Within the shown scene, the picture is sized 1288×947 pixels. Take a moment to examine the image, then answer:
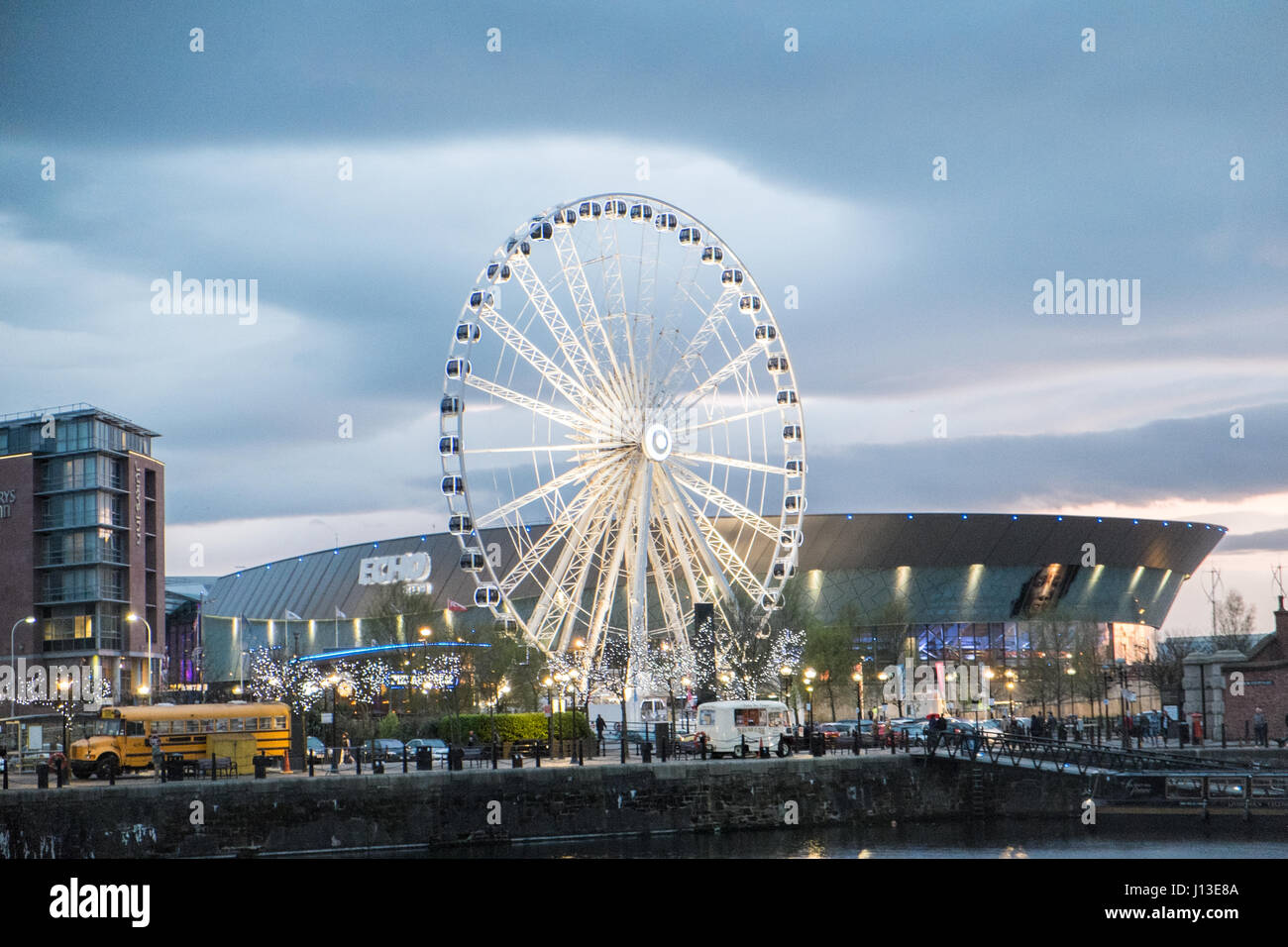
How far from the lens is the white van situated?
62.8m

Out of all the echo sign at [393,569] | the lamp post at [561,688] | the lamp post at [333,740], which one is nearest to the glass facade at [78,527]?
the echo sign at [393,569]

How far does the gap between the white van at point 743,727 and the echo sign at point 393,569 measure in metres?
89.4

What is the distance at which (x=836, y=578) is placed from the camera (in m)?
141

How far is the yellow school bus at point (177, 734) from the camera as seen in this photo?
55250 millimetres

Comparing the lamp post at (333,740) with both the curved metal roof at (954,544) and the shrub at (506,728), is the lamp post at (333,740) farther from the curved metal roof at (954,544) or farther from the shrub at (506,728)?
the curved metal roof at (954,544)

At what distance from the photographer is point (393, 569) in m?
158

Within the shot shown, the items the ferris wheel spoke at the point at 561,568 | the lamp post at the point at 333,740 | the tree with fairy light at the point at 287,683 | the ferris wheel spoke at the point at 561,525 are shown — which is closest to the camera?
the lamp post at the point at 333,740

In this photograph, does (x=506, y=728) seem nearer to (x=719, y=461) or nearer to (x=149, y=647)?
(x=719, y=461)

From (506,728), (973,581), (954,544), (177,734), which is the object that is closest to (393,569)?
(954,544)

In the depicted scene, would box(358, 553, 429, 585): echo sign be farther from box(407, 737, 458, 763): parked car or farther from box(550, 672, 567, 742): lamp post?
box(407, 737, 458, 763): parked car

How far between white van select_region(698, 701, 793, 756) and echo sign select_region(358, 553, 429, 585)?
8941cm
